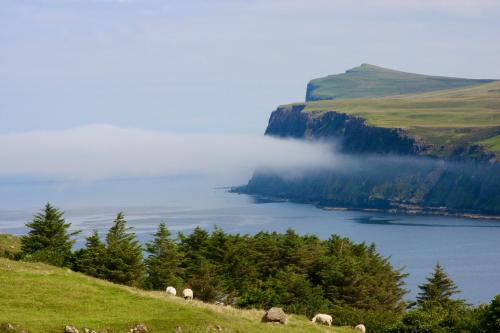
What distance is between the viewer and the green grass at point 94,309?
1481 inches

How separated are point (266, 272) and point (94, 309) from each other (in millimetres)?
51500

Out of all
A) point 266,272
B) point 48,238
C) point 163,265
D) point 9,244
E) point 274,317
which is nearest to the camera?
point 274,317

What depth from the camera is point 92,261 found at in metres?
68.1

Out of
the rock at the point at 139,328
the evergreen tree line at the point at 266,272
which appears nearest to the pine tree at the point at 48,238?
the evergreen tree line at the point at 266,272

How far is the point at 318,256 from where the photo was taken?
8969 cm

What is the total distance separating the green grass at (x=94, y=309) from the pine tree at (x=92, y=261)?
17803 millimetres

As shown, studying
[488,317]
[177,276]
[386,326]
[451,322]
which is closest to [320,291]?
[177,276]

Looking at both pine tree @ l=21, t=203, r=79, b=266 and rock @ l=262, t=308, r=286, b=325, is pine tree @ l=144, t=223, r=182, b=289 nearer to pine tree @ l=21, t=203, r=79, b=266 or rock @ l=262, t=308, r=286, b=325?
pine tree @ l=21, t=203, r=79, b=266

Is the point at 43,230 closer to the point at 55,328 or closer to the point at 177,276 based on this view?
the point at 177,276

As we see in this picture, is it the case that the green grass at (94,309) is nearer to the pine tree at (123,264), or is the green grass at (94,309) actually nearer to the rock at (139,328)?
the rock at (139,328)

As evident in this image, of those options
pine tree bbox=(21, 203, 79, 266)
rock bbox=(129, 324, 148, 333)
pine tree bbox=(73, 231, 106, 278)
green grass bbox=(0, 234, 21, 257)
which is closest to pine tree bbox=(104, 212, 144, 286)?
pine tree bbox=(73, 231, 106, 278)

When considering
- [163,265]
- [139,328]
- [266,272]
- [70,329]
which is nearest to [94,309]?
[139,328]

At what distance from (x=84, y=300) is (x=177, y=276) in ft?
126

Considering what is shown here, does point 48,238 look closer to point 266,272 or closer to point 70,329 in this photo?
point 266,272
